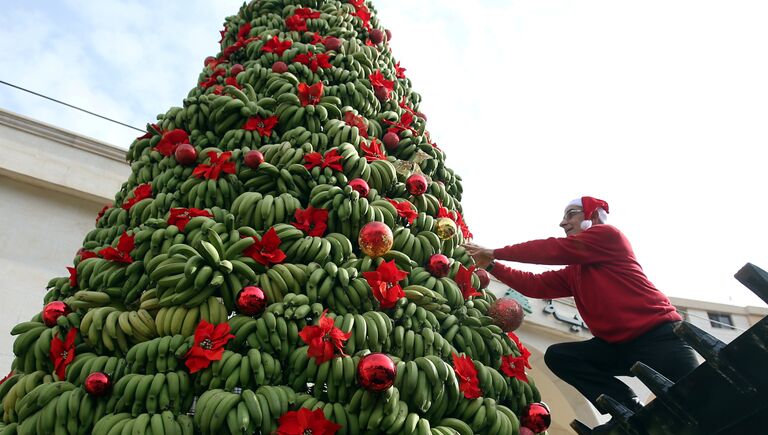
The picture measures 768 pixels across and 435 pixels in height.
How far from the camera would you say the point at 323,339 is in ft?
7.52

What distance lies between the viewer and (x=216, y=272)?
2.45 metres

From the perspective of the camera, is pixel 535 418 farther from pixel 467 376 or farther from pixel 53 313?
pixel 53 313

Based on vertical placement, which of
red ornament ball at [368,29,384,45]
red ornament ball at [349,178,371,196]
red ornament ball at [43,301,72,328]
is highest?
red ornament ball at [368,29,384,45]

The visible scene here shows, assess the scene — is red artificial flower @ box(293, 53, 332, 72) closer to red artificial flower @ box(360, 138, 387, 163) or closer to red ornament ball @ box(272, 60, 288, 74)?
red ornament ball @ box(272, 60, 288, 74)

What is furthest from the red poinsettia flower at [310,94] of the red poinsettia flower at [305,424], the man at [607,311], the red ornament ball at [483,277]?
the red poinsettia flower at [305,424]

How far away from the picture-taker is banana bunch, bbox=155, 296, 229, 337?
2.39 m

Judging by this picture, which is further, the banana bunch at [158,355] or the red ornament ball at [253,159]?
the red ornament ball at [253,159]

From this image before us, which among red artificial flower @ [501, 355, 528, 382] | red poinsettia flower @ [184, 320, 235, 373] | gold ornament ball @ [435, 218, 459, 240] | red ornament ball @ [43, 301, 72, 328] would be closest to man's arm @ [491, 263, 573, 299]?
gold ornament ball @ [435, 218, 459, 240]

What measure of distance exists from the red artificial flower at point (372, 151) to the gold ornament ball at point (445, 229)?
518 mm

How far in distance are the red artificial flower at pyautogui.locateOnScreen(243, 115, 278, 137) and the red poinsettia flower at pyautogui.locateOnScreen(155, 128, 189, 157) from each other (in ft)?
1.24

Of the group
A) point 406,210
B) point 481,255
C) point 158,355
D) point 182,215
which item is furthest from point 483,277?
point 158,355

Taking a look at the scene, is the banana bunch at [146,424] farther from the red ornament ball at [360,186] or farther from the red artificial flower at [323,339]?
the red ornament ball at [360,186]

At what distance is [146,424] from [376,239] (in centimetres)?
121

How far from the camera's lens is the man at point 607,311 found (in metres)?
2.74
